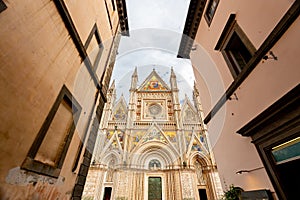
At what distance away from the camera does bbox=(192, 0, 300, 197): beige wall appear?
2.48 meters

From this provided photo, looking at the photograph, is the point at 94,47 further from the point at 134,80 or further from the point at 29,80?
the point at 134,80

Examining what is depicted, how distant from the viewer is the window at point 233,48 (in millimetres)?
4125

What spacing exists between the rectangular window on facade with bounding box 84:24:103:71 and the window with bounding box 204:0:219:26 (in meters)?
4.52

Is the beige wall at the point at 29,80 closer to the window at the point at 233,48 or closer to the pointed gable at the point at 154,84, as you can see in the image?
the window at the point at 233,48

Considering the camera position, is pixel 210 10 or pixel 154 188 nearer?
pixel 210 10

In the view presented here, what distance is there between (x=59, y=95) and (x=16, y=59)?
1.17 meters

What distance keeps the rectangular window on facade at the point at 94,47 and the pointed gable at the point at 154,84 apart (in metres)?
17.7

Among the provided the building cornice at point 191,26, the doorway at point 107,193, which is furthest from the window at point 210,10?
the doorway at point 107,193

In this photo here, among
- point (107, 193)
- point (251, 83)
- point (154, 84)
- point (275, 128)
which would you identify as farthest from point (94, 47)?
point (154, 84)

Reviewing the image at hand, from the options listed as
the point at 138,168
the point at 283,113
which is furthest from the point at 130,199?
the point at 283,113

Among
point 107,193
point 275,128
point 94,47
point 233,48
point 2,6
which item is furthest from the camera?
point 107,193

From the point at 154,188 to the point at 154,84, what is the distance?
1524 centimetres

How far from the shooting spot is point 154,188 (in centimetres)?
1549

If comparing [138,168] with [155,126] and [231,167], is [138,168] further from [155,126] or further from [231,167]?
[231,167]
